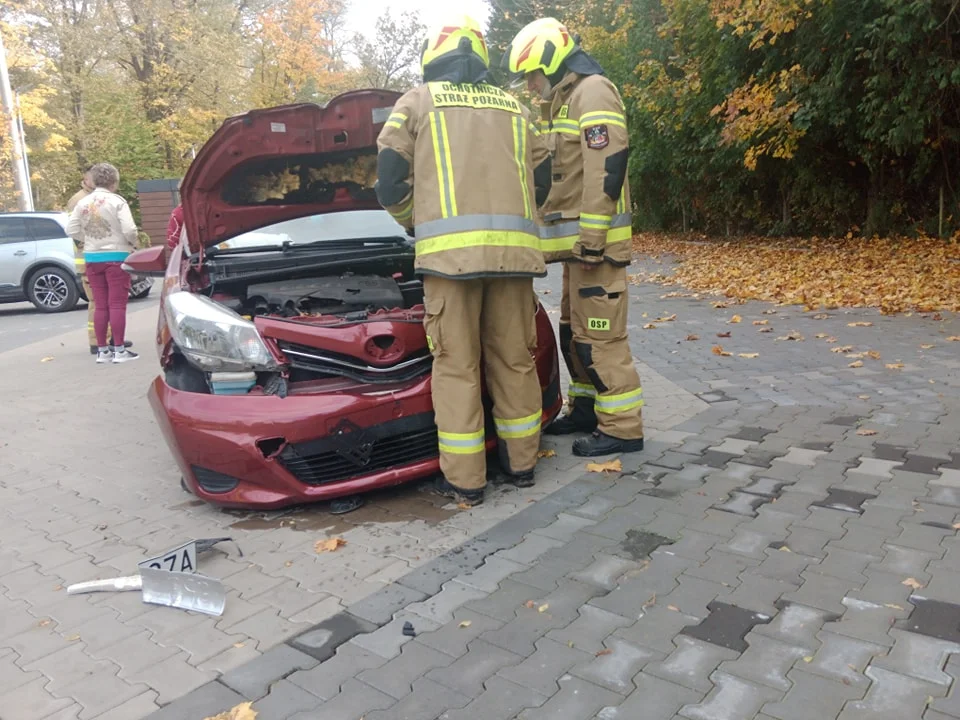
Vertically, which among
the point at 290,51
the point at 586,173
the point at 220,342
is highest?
the point at 290,51

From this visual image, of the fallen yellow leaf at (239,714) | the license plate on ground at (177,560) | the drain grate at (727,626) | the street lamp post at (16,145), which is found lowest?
the fallen yellow leaf at (239,714)

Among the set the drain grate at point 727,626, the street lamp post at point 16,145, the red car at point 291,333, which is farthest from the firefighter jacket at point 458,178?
the street lamp post at point 16,145

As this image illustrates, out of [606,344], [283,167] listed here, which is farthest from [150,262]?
[606,344]

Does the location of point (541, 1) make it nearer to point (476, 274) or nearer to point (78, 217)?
point (78, 217)

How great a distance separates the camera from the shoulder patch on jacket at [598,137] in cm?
396

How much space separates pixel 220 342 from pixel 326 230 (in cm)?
140

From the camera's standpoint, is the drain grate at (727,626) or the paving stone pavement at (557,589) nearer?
the paving stone pavement at (557,589)

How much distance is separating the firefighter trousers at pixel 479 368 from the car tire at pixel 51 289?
11.7m

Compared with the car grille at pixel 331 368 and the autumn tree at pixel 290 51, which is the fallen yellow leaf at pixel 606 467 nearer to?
the car grille at pixel 331 368

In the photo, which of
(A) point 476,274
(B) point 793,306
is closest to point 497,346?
(A) point 476,274

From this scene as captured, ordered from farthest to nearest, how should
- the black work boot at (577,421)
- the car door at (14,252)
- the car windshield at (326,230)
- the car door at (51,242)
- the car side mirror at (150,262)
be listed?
the car door at (51,242)
the car door at (14,252)
the car side mirror at (150,262)
the black work boot at (577,421)
the car windshield at (326,230)

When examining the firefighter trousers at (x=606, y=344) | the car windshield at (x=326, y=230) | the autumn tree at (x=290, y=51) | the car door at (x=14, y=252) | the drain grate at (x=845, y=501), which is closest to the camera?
the drain grate at (x=845, y=501)

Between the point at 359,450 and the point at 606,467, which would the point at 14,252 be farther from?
the point at 606,467

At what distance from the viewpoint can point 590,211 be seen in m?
4.02
